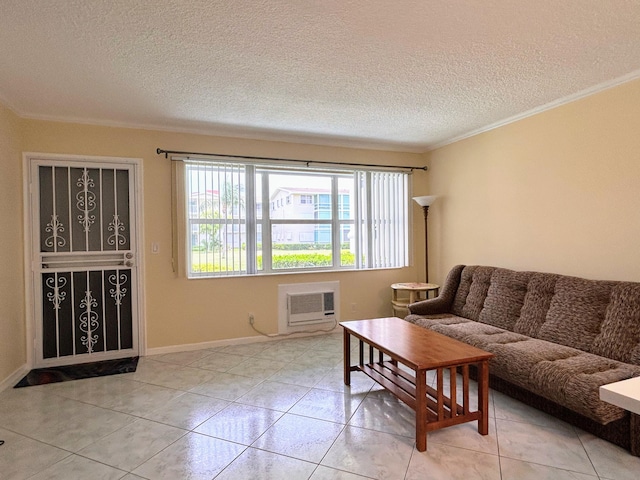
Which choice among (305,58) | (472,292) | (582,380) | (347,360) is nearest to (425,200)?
(472,292)

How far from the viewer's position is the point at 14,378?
3.07 metres

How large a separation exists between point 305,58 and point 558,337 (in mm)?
2743

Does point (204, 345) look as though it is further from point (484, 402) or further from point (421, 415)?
point (484, 402)

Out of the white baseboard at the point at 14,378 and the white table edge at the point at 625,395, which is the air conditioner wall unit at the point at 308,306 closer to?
the white baseboard at the point at 14,378

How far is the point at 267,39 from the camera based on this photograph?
2092 millimetres

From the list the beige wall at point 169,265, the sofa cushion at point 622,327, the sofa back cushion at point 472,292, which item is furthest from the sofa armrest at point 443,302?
the sofa cushion at point 622,327

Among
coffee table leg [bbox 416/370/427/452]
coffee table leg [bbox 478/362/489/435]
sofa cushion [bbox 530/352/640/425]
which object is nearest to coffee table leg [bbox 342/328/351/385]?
Answer: coffee table leg [bbox 416/370/427/452]

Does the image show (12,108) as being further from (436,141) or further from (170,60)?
(436,141)

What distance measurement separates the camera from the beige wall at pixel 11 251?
9.61 feet

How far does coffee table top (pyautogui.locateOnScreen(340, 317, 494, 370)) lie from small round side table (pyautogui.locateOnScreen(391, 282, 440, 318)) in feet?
4.05

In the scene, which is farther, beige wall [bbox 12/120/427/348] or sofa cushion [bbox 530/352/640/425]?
beige wall [bbox 12/120/427/348]

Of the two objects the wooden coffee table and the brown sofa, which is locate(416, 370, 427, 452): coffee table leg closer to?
the wooden coffee table

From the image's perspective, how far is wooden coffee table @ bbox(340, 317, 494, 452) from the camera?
204 cm

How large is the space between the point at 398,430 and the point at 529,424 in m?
0.85
